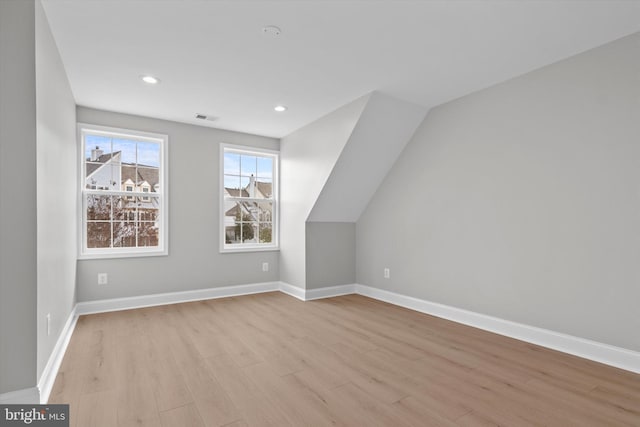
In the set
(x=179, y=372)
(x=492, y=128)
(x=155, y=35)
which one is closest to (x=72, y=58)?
(x=155, y=35)

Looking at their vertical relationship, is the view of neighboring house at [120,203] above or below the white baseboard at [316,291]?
above

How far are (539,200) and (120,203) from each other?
4.69 m

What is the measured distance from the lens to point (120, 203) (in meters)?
4.16

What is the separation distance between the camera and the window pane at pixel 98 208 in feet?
13.0

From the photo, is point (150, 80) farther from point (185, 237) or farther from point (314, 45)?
point (185, 237)

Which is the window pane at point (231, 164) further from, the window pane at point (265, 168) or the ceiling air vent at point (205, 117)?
the ceiling air vent at point (205, 117)

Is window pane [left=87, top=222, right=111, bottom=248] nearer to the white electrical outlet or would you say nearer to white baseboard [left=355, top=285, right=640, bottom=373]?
the white electrical outlet

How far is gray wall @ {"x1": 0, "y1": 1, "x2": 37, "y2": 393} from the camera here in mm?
1796

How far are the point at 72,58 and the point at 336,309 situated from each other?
3645mm

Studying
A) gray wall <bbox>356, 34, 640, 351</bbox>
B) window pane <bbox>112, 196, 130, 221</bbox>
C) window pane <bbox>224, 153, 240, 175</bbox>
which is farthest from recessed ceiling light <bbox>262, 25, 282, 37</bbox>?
window pane <bbox>112, 196, 130, 221</bbox>

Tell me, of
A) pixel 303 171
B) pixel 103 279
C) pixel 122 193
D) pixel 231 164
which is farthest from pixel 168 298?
pixel 303 171

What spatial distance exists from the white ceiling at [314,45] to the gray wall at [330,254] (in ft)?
6.02

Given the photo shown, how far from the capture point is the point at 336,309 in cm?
405

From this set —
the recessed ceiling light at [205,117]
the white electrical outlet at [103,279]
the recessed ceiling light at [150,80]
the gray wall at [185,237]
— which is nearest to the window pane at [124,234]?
the gray wall at [185,237]
